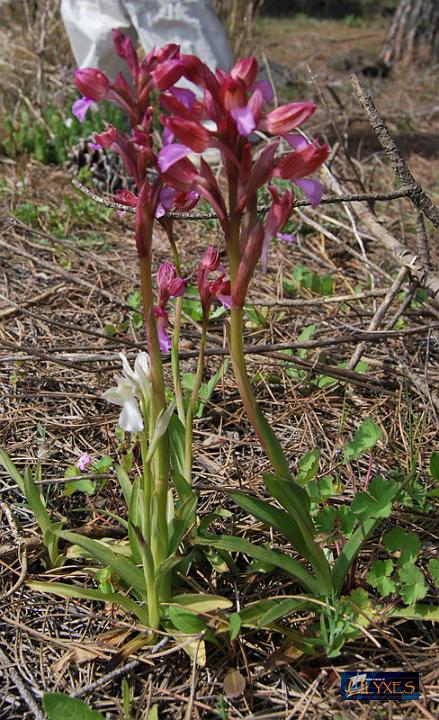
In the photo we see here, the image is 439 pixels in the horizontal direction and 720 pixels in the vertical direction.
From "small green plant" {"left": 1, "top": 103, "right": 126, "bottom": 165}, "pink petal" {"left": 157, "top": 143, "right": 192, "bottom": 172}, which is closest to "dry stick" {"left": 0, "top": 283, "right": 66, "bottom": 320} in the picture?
"pink petal" {"left": 157, "top": 143, "right": 192, "bottom": 172}

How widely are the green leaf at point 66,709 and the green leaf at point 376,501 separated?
1.87ft

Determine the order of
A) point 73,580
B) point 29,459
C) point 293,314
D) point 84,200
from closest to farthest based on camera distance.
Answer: point 73,580 < point 29,459 < point 293,314 < point 84,200

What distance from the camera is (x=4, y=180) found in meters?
3.59

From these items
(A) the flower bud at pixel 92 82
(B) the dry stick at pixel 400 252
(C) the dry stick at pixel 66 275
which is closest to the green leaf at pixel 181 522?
(A) the flower bud at pixel 92 82

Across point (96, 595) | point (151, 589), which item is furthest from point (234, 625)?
point (96, 595)

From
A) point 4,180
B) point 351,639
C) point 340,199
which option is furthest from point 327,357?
point 4,180

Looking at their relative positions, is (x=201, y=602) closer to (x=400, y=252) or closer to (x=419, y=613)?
(x=419, y=613)

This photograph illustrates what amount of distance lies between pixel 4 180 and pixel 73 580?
2.68m

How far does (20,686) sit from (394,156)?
1384mm

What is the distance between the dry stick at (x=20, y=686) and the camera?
3.89ft

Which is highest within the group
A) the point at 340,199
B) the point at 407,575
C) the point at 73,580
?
the point at 340,199

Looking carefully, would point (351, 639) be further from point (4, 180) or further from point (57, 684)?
point (4, 180)

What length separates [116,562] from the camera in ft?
4.26

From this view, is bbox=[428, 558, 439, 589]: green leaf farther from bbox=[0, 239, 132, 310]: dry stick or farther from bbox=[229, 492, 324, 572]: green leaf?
bbox=[0, 239, 132, 310]: dry stick
